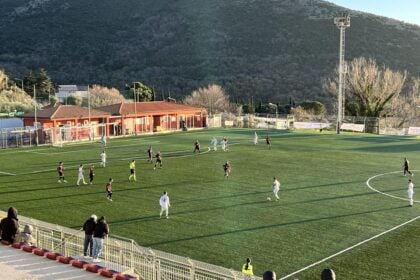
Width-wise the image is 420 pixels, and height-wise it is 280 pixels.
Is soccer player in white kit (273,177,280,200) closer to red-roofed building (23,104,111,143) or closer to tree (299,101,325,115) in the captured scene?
red-roofed building (23,104,111,143)

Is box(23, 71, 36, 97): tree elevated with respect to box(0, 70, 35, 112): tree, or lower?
elevated

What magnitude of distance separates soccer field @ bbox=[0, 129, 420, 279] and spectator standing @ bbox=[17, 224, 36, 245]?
445 centimetres

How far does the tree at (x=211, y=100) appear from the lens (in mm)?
102906

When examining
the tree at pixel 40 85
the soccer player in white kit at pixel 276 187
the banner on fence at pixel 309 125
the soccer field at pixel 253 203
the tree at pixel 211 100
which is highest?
the tree at pixel 40 85

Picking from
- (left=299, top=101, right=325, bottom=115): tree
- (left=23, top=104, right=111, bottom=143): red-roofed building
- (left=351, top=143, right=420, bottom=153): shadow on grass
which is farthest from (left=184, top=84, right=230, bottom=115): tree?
(left=351, top=143, right=420, bottom=153): shadow on grass

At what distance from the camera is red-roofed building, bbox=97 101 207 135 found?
7088 centimetres

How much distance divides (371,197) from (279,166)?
12.3 meters

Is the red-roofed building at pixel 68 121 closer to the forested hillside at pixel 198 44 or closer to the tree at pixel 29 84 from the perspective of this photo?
the tree at pixel 29 84

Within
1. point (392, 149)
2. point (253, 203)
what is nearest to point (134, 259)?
point (253, 203)

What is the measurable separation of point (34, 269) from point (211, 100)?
289ft

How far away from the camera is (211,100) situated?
338 feet

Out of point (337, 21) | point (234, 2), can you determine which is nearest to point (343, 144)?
point (337, 21)

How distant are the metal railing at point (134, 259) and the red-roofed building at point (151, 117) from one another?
51232 millimetres

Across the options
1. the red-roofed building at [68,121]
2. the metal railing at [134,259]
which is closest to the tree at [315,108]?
the red-roofed building at [68,121]
